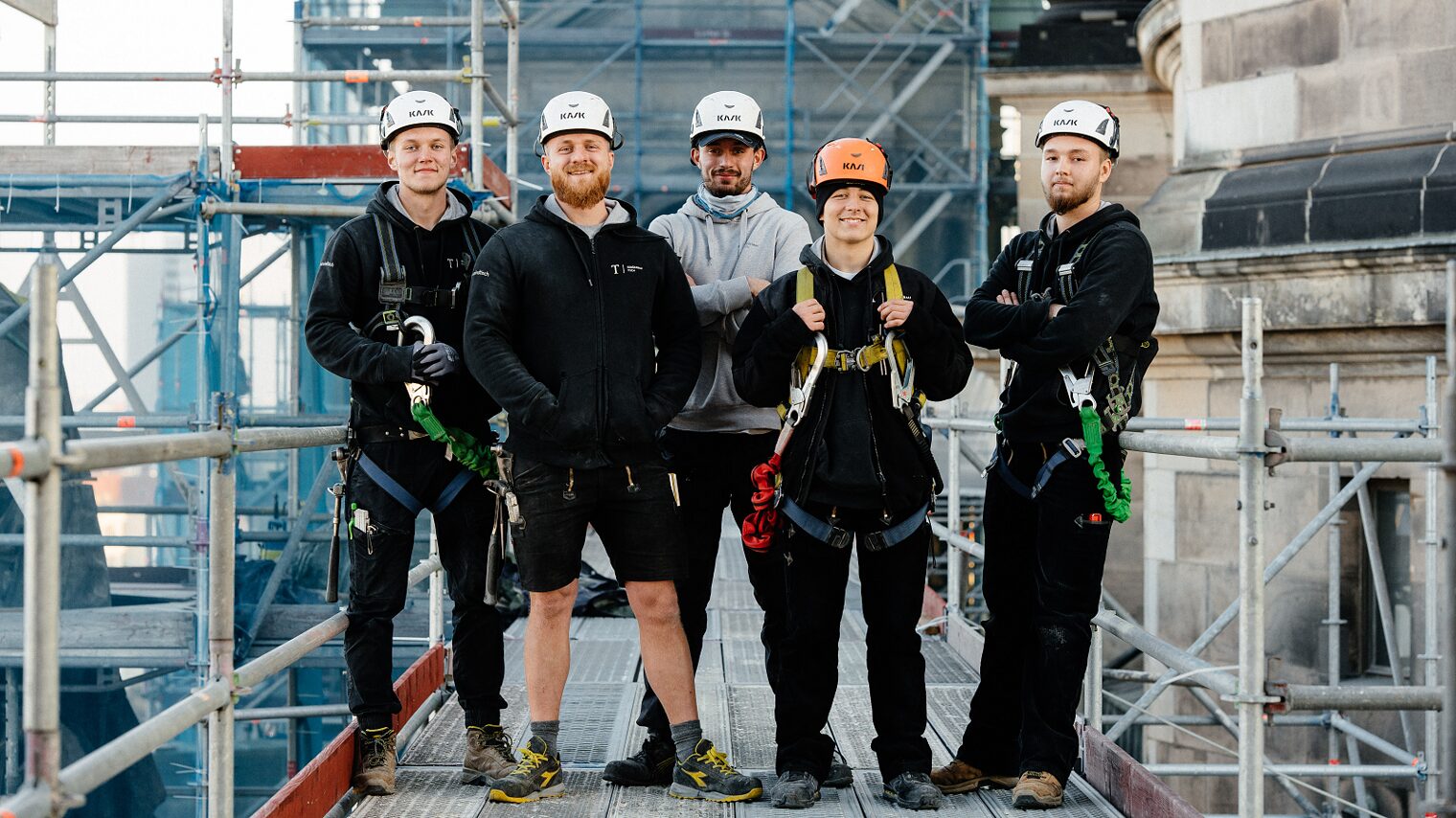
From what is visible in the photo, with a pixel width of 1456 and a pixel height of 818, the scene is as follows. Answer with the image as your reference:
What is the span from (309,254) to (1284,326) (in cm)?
920

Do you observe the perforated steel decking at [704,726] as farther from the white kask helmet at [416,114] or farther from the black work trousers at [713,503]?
the white kask helmet at [416,114]

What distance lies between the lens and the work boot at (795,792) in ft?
15.5

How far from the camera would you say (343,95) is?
26.0 meters

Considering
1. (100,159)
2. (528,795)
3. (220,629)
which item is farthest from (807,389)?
(100,159)

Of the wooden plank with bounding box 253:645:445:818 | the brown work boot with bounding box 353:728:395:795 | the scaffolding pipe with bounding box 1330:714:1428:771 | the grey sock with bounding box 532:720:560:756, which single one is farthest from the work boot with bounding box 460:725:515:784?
the scaffolding pipe with bounding box 1330:714:1428:771

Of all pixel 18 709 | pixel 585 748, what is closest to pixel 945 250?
pixel 18 709

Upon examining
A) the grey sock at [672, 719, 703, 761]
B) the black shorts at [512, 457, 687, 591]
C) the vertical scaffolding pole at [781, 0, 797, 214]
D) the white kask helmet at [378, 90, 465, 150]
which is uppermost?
the vertical scaffolding pole at [781, 0, 797, 214]

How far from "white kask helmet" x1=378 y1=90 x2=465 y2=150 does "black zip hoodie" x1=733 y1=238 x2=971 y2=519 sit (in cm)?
120

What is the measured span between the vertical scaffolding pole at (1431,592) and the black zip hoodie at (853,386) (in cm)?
382

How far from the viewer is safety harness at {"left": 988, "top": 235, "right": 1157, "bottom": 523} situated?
4621 mm

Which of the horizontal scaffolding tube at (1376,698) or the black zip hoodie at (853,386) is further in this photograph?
the black zip hoodie at (853,386)

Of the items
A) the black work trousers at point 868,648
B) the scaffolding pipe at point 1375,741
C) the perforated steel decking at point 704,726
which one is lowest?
the scaffolding pipe at point 1375,741

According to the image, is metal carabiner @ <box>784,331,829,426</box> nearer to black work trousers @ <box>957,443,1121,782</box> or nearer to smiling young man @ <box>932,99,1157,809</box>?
smiling young man @ <box>932,99,1157,809</box>

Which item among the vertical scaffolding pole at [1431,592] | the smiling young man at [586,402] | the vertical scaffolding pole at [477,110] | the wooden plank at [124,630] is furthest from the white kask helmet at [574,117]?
the wooden plank at [124,630]
